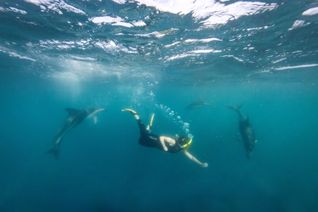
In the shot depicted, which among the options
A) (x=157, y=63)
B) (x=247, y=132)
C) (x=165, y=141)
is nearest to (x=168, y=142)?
(x=165, y=141)

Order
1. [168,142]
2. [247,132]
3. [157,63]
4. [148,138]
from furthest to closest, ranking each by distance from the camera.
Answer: [157,63] → [247,132] → [148,138] → [168,142]

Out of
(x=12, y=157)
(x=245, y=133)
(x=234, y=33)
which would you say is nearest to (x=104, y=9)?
(x=234, y=33)

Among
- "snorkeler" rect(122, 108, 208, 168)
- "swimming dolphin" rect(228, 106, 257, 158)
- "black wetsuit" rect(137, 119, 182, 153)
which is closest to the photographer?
"snorkeler" rect(122, 108, 208, 168)

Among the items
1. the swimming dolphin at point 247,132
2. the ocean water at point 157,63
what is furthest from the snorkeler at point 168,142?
the swimming dolphin at point 247,132

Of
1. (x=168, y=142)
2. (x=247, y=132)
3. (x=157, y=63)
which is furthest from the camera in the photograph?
(x=157, y=63)

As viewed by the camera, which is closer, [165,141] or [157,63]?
[165,141]

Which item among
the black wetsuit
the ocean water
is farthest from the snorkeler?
the ocean water

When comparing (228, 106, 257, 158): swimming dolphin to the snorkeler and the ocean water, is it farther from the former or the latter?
the snorkeler

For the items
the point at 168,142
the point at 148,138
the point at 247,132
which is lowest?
the point at 247,132

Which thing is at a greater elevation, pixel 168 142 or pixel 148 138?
pixel 168 142

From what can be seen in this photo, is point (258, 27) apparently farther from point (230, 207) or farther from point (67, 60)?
point (67, 60)

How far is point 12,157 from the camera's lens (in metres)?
38.9

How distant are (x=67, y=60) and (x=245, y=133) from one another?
19.1 meters

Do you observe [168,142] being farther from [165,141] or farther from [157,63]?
[157,63]
